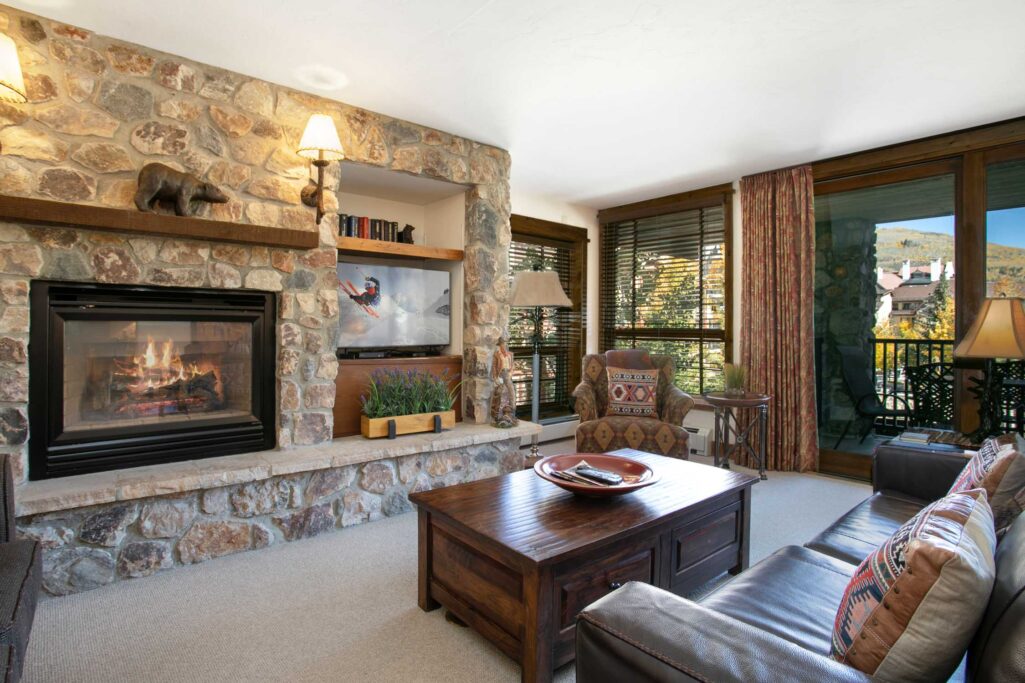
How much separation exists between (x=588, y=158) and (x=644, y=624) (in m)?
3.75

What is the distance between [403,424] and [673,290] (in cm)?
309

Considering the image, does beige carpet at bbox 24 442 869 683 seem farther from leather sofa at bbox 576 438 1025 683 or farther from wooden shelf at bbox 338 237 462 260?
wooden shelf at bbox 338 237 462 260

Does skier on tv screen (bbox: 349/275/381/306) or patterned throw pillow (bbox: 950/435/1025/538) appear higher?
skier on tv screen (bbox: 349/275/381/306)

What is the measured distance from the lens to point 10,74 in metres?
2.14

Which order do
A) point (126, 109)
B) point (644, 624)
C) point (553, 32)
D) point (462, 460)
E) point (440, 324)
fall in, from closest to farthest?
point (644, 624) < point (553, 32) < point (126, 109) < point (462, 460) < point (440, 324)

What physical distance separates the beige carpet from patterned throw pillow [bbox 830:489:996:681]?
110 cm

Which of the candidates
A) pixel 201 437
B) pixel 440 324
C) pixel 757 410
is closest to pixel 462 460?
pixel 440 324

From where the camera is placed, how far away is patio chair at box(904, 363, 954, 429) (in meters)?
3.78

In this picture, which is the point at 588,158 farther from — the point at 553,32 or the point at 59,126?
the point at 59,126

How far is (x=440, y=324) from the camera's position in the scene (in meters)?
4.07

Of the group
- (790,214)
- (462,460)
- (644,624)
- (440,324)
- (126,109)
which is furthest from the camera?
(790,214)

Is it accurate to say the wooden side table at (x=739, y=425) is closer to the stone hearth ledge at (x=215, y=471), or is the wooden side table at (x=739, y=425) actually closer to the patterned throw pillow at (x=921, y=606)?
the stone hearth ledge at (x=215, y=471)

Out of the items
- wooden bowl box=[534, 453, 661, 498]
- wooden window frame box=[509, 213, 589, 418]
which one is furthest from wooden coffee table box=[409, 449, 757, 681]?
wooden window frame box=[509, 213, 589, 418]

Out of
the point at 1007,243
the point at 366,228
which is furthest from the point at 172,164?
the point at 1007,243
